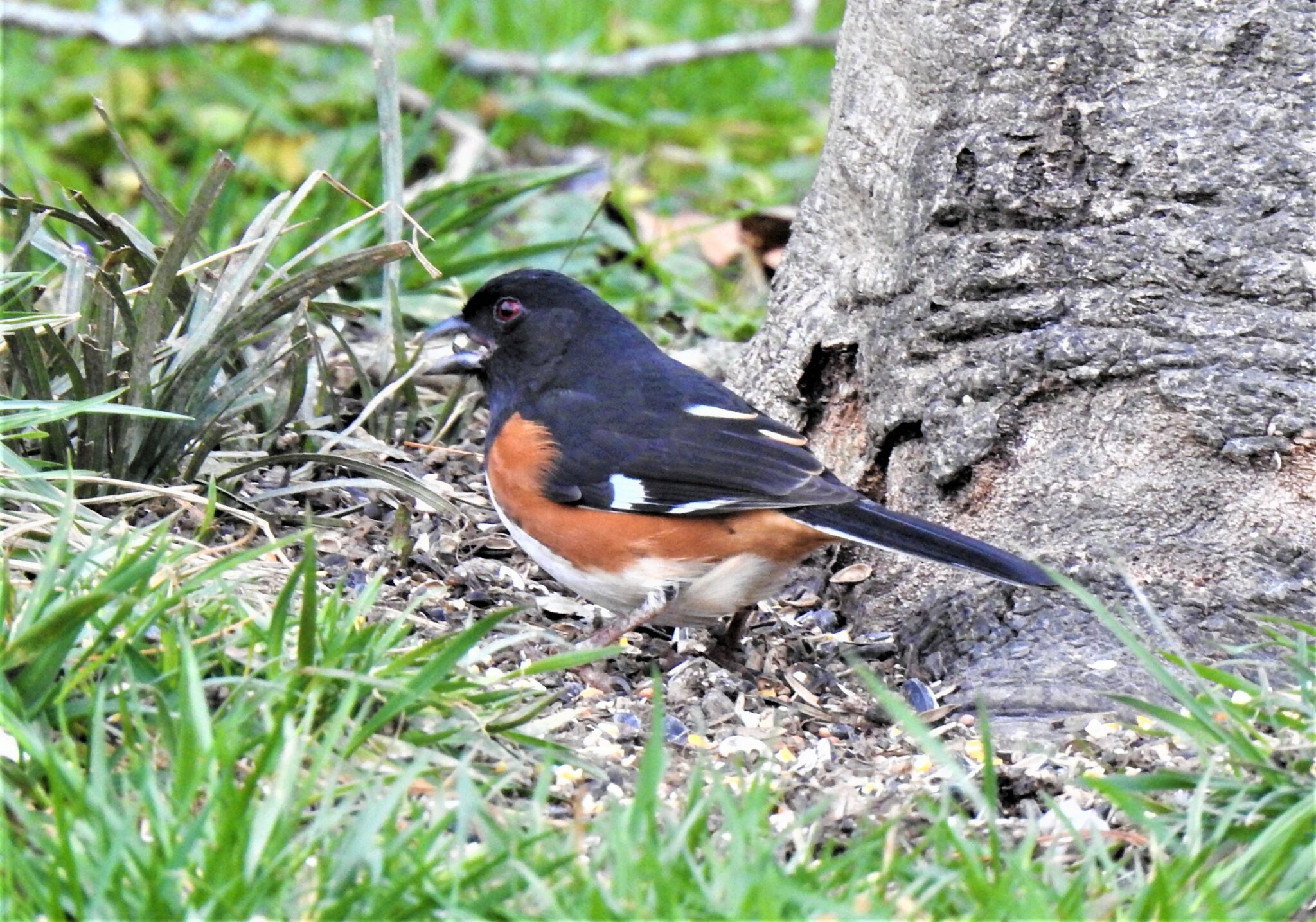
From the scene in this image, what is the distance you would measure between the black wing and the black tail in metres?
0.04

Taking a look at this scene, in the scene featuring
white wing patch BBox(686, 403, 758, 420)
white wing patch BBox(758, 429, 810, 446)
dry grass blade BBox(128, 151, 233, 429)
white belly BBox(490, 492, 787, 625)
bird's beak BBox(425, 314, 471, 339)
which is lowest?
white belly BBox(490, 492, 787, 625)

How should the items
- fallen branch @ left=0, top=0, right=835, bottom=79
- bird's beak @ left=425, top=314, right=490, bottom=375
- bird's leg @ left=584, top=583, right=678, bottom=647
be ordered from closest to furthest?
bird's leg @ left=584, top=583, right=678, bottom=647
bird's beak @ left=425, top=314, right=490, bottom=375
fallen branch @ left=0, top=0, right=835, bottom=79

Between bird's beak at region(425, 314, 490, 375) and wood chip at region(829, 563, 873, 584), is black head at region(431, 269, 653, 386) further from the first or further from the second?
wood chip at region(829, 563, 873, 584)

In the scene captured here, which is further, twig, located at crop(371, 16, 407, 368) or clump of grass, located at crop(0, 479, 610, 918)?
twig, located at crop(371, 16, 407, 368)

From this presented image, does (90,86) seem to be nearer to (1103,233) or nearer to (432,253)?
(432,253)

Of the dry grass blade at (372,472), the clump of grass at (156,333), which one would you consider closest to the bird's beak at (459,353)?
the clump of grass at (156,333)

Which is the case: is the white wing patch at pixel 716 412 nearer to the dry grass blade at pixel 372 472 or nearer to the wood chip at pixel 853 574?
the wood chip at pixel 853 574

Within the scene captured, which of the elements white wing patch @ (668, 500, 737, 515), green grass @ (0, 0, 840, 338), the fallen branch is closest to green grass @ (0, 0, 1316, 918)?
white wing patch @ (668, 500, 737, 515)

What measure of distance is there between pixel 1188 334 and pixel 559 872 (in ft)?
5.87

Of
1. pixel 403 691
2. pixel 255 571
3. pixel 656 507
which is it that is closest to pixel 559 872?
pixel 403 691

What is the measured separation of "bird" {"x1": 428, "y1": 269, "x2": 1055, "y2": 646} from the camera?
3342mm

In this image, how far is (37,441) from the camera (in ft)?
11.2

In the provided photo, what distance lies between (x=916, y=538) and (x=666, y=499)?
61 cm

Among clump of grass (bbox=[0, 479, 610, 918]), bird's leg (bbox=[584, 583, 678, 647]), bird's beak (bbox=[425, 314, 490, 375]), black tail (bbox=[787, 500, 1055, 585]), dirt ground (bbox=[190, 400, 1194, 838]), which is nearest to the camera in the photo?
clump of grass (bbox=[0, 479, 610, 918])
